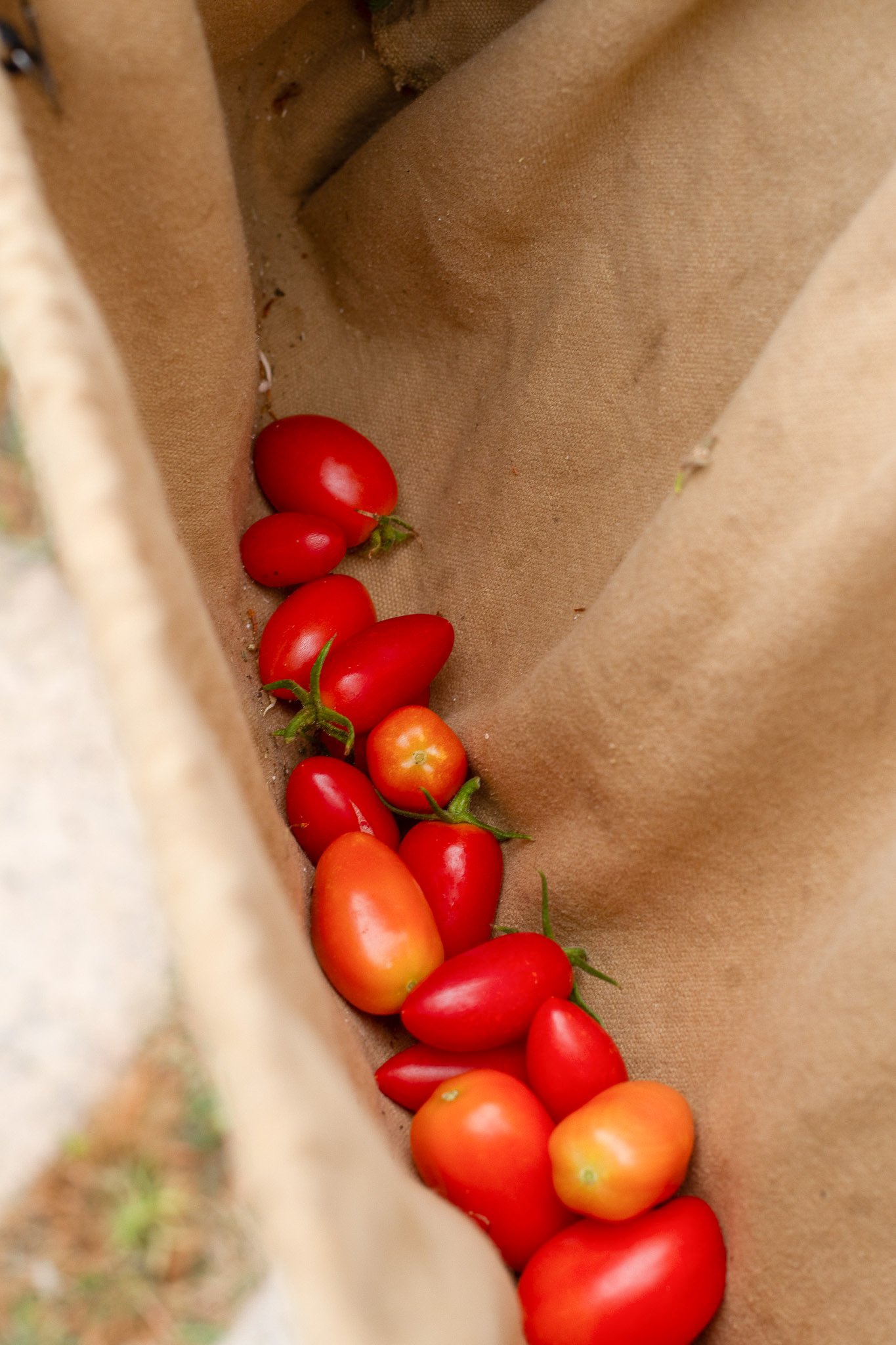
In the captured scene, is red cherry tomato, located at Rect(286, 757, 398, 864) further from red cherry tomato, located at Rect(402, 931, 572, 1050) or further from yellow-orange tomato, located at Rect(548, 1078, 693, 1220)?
yellow-orange tomato, located at Rect(548, 1078, 693, 1220)

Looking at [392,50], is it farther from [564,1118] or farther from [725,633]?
[564,1118]

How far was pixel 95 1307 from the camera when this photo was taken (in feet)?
1.77

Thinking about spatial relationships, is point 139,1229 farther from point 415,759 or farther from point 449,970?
point 415,759

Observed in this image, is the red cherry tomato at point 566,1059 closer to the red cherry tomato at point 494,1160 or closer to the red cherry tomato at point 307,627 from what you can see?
the red cherry tomato at point 494,1160

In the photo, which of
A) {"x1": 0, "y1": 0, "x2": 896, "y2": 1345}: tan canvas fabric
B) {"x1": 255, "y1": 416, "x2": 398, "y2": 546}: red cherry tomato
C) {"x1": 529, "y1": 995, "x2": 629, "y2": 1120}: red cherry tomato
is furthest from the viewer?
{"x1": 255, "y1": 416, "x2": 398, "y2": 546}: red cherry tomato

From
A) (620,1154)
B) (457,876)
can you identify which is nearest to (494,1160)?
(620,1154)

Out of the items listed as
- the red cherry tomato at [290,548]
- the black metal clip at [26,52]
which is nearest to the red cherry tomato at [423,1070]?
the red cherry tomato at [290,548]

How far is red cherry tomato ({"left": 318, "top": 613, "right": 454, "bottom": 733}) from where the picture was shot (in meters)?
0.83

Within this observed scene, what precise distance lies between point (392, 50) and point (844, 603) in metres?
0.66

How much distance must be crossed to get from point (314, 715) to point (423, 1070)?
0.95 feet

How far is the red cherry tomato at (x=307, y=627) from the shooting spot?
0.86 meters

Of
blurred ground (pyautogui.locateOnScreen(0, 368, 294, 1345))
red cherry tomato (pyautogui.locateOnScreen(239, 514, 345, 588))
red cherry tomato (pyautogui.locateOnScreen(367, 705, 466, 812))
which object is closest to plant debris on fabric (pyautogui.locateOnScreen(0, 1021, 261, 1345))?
blurred ground (pyautogui.locateOnScreen(0, 368, 294, 1345))

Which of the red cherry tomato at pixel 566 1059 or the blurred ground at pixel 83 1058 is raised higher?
the blurred ground at pixel 83 1058

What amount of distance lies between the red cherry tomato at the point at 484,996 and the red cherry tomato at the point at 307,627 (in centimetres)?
27
